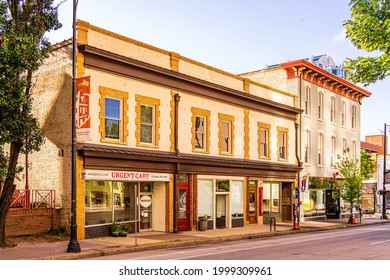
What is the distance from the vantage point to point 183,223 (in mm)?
25484

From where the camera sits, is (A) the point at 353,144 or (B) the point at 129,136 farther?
(A) the point at 353,144

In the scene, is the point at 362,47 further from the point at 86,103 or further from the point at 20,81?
the point at 20,81

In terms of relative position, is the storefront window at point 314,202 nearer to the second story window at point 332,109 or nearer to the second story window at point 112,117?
the second story window at point 332,109

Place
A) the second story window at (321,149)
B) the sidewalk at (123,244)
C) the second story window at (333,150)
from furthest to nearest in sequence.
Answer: the second story window at (333,150), the second story window at (321,149), the sidewalk at (123,244)

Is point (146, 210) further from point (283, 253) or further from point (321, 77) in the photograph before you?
point (321, 77)

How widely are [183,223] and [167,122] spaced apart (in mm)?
5409

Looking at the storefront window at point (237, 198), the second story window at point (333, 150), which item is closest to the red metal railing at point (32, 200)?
the storefront window at point (237, 198)

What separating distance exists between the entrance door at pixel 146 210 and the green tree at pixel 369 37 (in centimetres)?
1195

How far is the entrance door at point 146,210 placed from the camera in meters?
24.2

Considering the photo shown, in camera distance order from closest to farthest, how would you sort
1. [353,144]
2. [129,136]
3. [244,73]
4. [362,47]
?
[362,47] → [129,136] → [244,73] → [353,144]

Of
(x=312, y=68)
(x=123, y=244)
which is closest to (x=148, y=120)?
(x=123, y=244)

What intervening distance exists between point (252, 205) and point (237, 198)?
192 cm

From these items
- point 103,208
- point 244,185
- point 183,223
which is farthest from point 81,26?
point 244,185

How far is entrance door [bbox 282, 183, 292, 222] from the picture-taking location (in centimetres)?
3512
